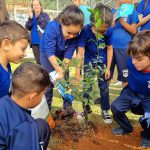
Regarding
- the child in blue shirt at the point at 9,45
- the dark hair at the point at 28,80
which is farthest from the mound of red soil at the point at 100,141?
the dark hair at the point at 28,80

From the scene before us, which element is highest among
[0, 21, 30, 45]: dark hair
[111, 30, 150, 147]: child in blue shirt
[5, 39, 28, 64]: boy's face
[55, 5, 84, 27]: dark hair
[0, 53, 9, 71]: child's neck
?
[55, 5, 84, 27]: dark hair

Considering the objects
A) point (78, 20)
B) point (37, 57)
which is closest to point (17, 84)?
point (78, 20)

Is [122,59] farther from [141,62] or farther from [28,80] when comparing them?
[28,80]

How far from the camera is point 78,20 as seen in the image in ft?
9.11

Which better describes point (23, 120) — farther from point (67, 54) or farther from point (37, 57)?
point (37, 57)

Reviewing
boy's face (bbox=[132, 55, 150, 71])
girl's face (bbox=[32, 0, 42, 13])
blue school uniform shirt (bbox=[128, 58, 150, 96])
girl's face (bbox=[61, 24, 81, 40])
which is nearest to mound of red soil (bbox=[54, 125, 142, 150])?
blue school uniform shirt (bbox=[128, 58, 150, 96])

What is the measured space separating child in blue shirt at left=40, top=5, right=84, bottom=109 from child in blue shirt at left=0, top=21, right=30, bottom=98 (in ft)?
1.82

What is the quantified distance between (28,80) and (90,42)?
150 cm

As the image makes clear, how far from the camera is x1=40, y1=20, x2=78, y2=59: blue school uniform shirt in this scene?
2.97 m

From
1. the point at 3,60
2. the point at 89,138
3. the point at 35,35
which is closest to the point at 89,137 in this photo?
the point at 89,138

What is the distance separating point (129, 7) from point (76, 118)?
5.07 feet

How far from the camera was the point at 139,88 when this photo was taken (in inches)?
111

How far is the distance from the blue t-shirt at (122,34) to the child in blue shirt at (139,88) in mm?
754

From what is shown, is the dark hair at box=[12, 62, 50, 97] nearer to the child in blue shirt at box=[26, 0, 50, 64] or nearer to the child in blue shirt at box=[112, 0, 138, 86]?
the child in blue shirt at box=[112, 0, 138, 86]
